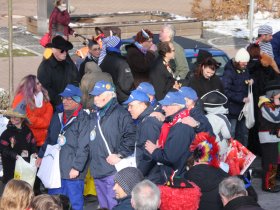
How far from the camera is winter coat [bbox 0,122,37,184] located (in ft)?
31.9

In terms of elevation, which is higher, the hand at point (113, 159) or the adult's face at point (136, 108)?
the adult's face at point (136, 108)

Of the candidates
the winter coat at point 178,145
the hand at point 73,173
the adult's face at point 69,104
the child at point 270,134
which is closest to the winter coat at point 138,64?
the child at point 270,134

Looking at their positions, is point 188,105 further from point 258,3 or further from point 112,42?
point 258,3

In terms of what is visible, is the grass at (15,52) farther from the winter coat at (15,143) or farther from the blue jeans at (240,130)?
the winter coat at (15,143)

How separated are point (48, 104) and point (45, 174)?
124 centimetres

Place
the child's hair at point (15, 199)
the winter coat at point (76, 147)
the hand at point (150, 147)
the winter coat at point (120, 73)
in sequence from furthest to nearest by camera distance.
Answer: the winter coat at point (120, 73), the winter coat at point (76, 147), the hand at point (150, 147), the child's hair at point (15, 199)

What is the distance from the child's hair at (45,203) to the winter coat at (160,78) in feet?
15.0

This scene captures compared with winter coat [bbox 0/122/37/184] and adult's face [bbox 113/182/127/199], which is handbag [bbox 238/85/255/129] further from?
adult's face [bbox 113/182/127/199]

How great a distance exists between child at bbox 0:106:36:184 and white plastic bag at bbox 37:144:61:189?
357 millimetres

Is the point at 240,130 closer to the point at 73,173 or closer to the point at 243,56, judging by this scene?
the point at 243,56

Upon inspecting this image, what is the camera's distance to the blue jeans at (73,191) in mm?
9312

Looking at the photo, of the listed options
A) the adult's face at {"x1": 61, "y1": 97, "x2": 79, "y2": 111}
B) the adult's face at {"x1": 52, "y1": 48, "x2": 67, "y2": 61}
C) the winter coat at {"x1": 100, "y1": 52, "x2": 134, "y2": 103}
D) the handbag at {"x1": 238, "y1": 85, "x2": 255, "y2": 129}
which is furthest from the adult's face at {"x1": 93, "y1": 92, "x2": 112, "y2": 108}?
the handbag at {"x1": 238, "y1": 85, "x2": 255, "y2": 129}

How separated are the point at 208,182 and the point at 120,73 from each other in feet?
11.2

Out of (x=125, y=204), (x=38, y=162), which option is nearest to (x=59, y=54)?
(x=38, y=162)
